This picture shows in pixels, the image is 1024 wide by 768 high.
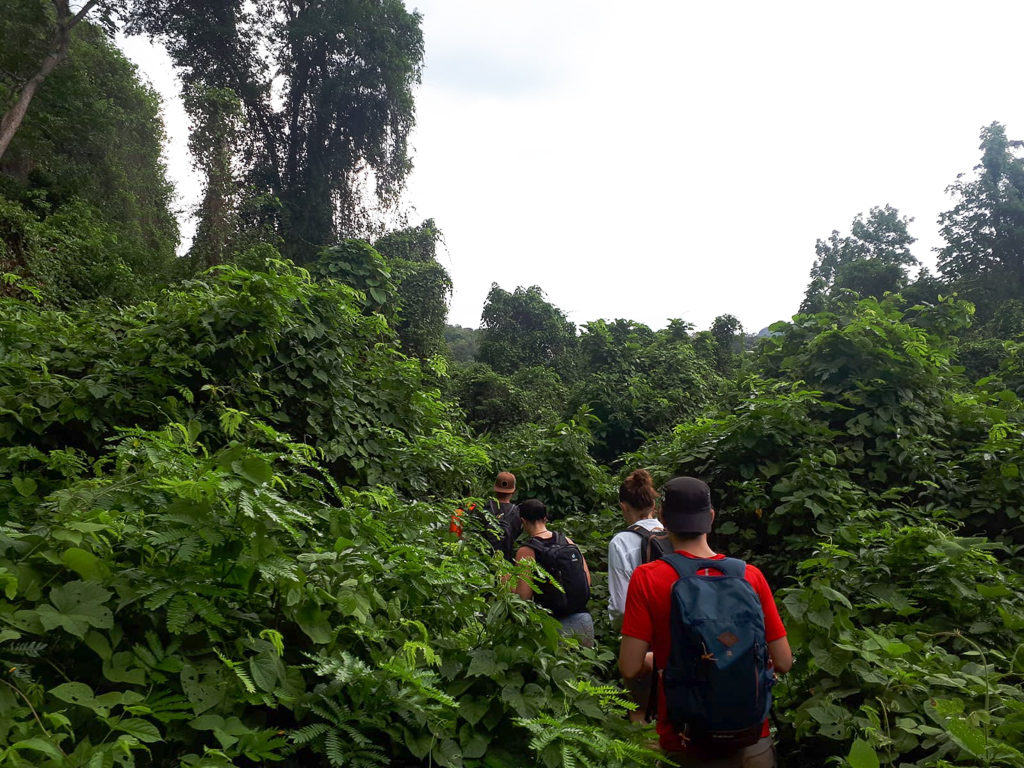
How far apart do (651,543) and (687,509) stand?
946mm

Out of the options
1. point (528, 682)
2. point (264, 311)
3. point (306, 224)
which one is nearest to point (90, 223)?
point (306, 224)

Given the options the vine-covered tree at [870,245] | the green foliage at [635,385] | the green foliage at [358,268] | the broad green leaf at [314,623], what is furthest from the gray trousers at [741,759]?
the vine-covered tree at [870,245]

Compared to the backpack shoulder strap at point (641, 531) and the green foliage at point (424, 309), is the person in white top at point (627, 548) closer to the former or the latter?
the backpack shoulder strap at point (641, 531)

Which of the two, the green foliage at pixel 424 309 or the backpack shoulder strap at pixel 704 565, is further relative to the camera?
the green foliage at pixel 424 309

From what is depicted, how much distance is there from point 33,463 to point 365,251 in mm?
4492

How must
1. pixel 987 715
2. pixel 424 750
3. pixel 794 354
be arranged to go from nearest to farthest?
pixel 424 750 < pixel 987 715 < pixel 794 354

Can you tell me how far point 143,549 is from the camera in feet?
5.43

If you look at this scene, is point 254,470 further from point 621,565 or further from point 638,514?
point 638,514

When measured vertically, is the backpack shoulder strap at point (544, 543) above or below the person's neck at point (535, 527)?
below

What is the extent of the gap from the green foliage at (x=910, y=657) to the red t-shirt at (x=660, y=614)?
1.24 ft

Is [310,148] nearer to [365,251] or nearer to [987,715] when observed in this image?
[365,251]

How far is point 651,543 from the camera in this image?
3012mm

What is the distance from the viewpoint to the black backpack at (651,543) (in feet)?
9.40

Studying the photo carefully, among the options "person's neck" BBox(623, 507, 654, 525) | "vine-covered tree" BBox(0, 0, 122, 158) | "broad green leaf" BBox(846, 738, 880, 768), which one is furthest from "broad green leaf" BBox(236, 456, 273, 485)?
"vine-covered tree" BBox(0, 0, 122, 158)
